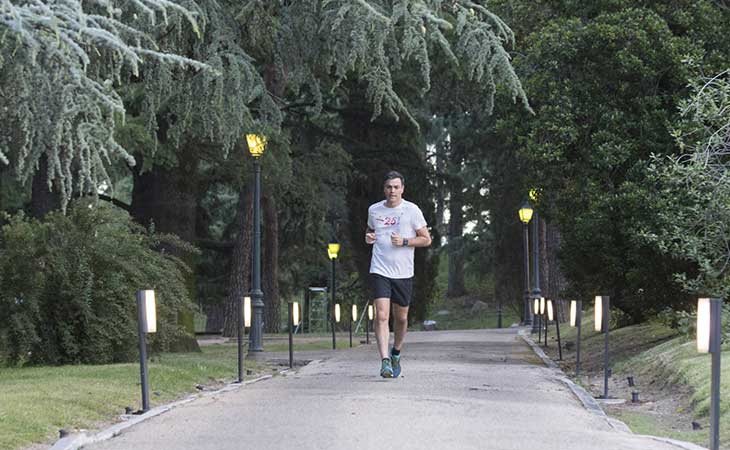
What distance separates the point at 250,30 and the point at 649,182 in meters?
6.59

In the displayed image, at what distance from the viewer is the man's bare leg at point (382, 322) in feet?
45.1

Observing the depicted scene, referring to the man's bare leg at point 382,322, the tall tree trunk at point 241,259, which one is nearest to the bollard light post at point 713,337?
the man's bare leg at point 382,322

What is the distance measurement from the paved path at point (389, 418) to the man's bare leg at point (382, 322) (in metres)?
0.35

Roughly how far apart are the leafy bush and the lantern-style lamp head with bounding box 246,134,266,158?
335 cm

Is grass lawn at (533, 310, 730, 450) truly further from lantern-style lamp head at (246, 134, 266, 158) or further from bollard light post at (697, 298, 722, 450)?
lantern-style lamp head at (246, 134, 266, 158)

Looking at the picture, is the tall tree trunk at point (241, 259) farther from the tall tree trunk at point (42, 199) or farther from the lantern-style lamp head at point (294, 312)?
the lantern-style lamp head at point (294, 312)

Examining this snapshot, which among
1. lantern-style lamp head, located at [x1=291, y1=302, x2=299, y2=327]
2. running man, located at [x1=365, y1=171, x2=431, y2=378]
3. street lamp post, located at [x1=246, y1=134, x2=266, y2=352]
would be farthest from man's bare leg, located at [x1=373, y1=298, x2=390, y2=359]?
street lamp post, located at [x1=246, y1=134, x2=266, y2=352]

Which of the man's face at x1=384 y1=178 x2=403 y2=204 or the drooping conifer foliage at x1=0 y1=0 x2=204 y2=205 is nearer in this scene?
the drooping conifer foliage at x1=0 y1=0 x2=204 y2=205

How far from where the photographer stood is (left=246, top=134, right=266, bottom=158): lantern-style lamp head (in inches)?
819

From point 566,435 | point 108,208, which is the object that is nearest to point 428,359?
point 108,208

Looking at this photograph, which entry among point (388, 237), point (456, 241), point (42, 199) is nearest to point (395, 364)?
point (388, 237)

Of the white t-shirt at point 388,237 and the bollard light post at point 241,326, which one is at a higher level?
the white t-shirt at point 388,237

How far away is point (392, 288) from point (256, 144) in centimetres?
787

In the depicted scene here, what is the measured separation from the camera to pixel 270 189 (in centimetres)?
2956
